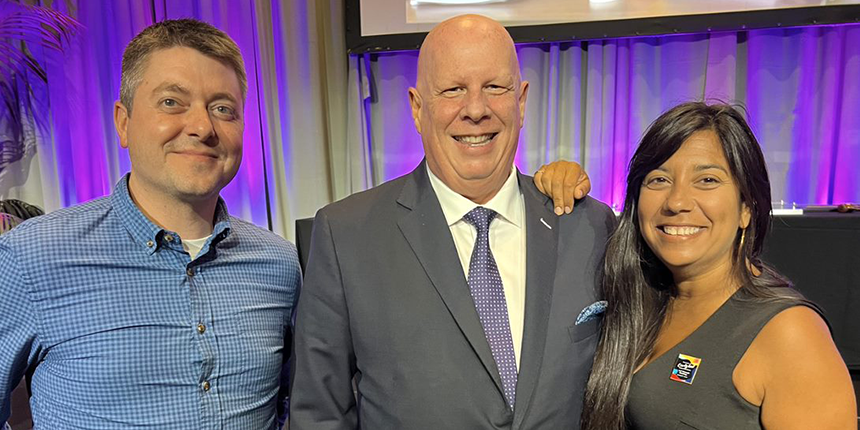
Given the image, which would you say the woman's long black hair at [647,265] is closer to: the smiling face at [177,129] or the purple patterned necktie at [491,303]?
the purple patterned necktie at [491,303]

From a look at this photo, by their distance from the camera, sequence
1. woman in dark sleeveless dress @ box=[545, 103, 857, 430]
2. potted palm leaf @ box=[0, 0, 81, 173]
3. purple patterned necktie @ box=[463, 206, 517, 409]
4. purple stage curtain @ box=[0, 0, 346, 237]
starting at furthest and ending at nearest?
purple stage curtain @ box=[0, 0, 346, 237], potted palm leaf @ box=[0, 0, 81, 173], purple patterned necktie @ box=[463, 206, 517, 409], woman in dark sleeveless dress @ box=[545, 103, 857, 430]

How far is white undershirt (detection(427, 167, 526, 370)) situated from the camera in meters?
1.40

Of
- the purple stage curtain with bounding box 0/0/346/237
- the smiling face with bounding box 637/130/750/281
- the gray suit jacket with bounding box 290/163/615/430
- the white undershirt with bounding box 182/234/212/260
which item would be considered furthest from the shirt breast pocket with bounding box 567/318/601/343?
the purple stage curtain with bounding box 0/0/346/237

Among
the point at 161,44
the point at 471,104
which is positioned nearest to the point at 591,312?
the point at 471,104

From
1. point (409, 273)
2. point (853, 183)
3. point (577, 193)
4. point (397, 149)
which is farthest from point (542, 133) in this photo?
point (409, 273)

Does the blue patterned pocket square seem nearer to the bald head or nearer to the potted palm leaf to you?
the bald head

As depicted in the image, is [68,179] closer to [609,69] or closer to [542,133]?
[542,133]

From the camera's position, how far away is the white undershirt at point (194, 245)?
1463mm

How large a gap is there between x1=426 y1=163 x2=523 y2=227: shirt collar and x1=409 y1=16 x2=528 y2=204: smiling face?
0.02m

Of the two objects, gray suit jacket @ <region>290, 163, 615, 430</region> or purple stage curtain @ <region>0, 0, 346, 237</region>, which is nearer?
gray suit jacket @ <region>290, 163, 615, 430</region>

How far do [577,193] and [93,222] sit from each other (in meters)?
1.18

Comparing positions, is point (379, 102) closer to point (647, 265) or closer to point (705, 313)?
point (647, 265)

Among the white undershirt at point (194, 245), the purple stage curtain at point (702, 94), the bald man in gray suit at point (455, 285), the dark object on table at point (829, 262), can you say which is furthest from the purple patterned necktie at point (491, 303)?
the purple stage curtain at point (702, 94)

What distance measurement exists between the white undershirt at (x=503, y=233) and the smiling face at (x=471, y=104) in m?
0.03
